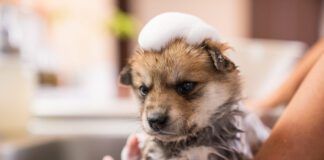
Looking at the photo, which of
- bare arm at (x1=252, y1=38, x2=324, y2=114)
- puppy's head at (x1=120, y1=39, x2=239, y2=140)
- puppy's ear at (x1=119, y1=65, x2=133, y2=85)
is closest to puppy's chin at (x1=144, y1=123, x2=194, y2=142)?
puppy's head at (x1=120, y1=39, x2=239, y2=140)

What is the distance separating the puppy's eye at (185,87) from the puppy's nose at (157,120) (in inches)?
1.6

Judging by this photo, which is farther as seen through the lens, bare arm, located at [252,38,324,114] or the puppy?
bare arm, located at [252,38,324,114]

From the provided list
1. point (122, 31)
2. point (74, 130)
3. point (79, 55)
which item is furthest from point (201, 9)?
point (74, 130)

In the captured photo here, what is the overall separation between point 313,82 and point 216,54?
134 mm

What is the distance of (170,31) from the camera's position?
0.62m

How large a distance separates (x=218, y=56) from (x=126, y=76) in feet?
0.46

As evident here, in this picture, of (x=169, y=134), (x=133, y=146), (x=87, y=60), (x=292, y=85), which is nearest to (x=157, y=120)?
(x=169, y=134)

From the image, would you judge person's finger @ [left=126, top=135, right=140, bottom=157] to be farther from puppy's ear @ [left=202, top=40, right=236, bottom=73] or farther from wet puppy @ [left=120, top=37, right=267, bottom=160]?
puppy's ear @ [left=202, top=40, right=236, bottom=73]

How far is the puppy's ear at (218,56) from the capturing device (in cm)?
62

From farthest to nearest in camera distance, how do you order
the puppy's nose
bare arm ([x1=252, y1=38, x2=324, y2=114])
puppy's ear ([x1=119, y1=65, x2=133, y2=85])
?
bare arm ([x1=252, y1=38, x2=324, y2=114]) < puppy's ear ([x1=119, y1=65, x2=133, y2=85]) < the puppy's nose

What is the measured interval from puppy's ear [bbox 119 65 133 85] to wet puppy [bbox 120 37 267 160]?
0.02 metres

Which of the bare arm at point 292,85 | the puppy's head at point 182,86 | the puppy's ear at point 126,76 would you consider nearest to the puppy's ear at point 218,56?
the puppy's head at point 182,86

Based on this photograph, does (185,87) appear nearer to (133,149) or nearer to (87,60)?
(133,149)

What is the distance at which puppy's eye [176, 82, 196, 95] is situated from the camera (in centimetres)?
62
